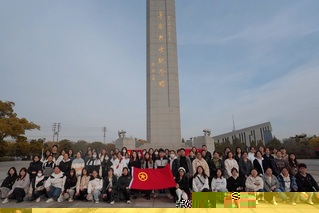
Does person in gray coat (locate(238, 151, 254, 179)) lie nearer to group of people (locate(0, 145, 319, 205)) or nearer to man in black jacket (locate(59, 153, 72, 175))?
group of people (locate(0, 145, 319, 205))

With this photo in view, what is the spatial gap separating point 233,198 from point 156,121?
1331 centimetres

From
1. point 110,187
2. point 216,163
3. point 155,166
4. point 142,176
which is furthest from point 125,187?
point 216,163

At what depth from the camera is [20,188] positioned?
562 cm

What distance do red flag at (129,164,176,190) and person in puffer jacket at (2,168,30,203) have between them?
8.93 feet

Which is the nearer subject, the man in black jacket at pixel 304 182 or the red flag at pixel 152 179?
the man in black jacket at pixel 304 182

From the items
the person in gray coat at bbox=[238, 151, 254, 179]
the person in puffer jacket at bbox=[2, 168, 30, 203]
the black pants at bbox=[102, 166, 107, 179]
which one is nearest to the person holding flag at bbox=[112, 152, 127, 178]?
the black pants at bbox=[102, 166, 107, 179]

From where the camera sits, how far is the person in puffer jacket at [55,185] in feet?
18.4

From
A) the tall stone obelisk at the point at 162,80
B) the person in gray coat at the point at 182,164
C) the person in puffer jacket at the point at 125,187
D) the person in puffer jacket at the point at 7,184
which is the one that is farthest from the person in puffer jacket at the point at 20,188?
the tall stone obelisk at the point at 162,80

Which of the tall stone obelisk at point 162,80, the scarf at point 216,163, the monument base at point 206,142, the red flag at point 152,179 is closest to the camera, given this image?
the red flag at point 152,179

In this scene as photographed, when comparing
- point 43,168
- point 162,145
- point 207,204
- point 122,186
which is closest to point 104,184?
point 122,186

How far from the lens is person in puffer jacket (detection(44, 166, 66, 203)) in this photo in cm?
560

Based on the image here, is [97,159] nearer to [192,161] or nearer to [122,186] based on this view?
[122,186]

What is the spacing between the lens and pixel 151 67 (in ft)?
54.2

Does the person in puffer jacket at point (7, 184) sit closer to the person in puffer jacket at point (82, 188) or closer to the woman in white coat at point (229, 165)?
the person in puffer jacket at point (82, 188)
